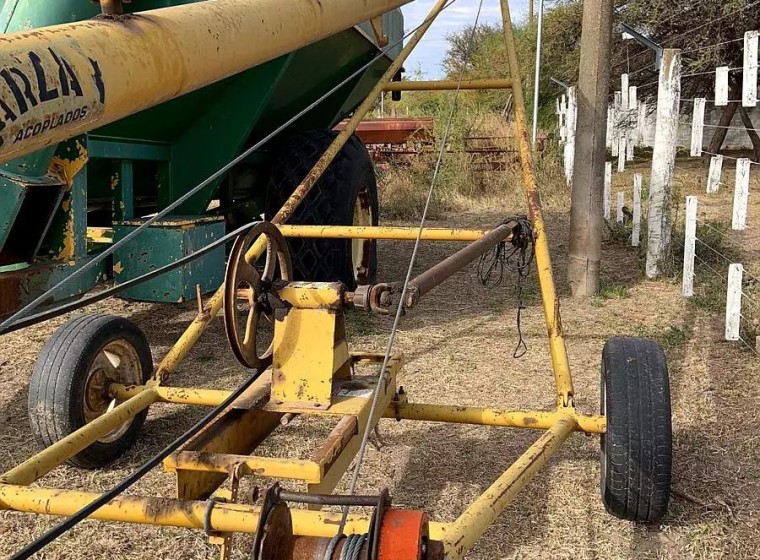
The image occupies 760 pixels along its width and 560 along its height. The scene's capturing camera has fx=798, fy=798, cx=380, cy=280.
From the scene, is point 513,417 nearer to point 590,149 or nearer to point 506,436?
point 506,436

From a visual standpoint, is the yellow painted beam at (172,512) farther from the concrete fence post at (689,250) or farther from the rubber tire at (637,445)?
the concrete fence post at (689,250)

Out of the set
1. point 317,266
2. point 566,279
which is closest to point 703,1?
point 566,279

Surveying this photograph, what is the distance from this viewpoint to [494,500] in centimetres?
194

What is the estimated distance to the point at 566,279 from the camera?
6.39m

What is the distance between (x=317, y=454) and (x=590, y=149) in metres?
4.38

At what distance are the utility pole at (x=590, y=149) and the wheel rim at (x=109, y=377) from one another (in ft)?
12.3

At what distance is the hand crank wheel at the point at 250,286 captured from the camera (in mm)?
2180

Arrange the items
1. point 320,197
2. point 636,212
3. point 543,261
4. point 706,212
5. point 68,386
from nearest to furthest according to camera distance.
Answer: point 68,386, point 543,261, point 320,197, point 636,212, point 706,212

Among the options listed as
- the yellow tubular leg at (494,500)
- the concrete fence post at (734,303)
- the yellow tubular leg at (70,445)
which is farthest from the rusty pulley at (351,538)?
the concrete fence post at (734,303)

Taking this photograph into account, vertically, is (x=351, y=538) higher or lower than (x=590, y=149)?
lower

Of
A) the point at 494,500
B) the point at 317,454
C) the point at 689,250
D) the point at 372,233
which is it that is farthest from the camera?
the point at 689,250

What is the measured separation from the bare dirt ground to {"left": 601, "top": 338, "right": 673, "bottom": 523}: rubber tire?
0.14 m

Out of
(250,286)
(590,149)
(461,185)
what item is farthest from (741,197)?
(461,185)

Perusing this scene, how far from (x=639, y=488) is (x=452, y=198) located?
9.39 metres
